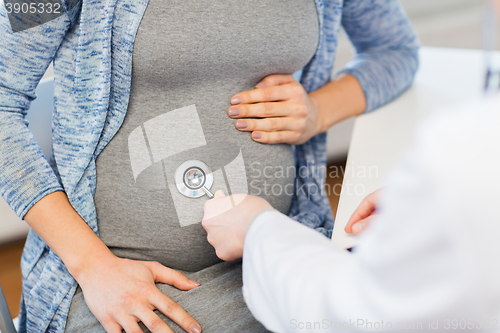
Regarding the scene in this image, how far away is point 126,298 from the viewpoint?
55 centimetres

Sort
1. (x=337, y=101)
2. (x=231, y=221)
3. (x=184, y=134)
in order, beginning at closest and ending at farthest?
(x=231, y=221), (x=184, y=134), (x=337, y=101)

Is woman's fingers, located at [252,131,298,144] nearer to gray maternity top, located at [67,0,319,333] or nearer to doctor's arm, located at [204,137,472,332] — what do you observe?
gray maternity top, located at [67,0,319,333]

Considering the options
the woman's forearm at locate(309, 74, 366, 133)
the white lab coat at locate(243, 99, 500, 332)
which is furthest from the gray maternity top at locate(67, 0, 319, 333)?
the white lab coat at locate(243, 99, 500, 332)

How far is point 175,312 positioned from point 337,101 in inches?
20.6

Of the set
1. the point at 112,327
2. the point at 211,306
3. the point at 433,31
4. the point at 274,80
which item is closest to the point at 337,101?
the point at 274,80

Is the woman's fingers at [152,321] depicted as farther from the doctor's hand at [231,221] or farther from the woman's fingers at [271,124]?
the woman's fingers at [271,124]

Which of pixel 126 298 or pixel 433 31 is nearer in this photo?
pixel 126 298

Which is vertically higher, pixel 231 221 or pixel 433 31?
pixel 231 221

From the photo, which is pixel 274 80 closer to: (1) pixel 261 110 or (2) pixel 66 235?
(1) pixel 261 110

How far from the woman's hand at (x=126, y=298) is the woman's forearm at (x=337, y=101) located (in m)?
0.44

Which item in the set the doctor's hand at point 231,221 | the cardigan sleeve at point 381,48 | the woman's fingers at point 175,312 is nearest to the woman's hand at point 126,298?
the woman's fingers at point 175,312

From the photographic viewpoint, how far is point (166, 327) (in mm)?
534

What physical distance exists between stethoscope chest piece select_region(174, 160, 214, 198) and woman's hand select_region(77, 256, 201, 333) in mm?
133

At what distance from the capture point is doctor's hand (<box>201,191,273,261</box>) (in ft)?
1.63
